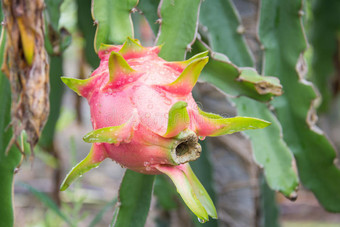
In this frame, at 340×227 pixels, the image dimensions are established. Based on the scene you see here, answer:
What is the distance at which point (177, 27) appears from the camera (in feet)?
2.47

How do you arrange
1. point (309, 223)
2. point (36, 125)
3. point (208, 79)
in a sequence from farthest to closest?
1. point (309, 223)
2. point (208, 79)
3. point (36, 125)

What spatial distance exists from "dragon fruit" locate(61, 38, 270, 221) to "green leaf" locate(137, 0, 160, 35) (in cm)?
24

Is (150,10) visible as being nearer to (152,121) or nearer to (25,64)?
(25,64)

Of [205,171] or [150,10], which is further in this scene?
[205,171]

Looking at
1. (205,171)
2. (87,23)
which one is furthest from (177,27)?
(87,23)

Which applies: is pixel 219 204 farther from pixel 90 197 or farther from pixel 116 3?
pixel 90 197

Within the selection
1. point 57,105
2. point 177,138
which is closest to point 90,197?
point 57,105

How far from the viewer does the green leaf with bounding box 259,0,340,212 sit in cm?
95

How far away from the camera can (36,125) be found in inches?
27.6

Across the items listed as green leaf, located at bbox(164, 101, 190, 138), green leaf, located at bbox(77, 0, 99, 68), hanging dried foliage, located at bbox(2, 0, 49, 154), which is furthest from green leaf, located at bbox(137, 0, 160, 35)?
green leaf, located at bbox(77, 0, 99, 68)

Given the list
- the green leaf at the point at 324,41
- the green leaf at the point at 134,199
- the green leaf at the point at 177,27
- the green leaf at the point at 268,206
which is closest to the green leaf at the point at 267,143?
the green leaf at the point at 177,27

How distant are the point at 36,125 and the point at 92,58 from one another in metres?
0.64

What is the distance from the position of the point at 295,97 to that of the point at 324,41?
1306 mm

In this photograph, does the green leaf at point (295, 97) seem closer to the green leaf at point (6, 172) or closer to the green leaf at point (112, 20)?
the green leaf at point (112, 20)
